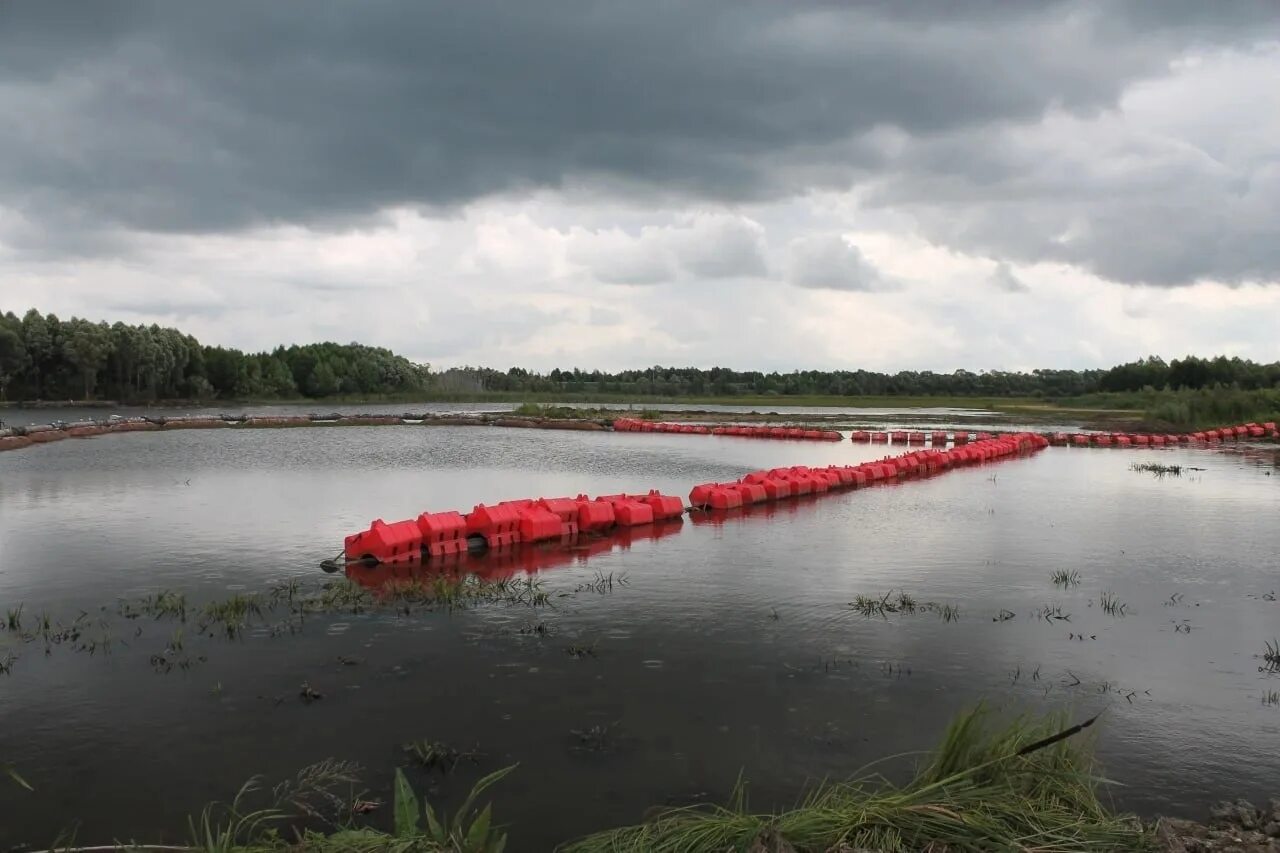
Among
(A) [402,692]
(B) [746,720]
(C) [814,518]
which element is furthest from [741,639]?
(C) [814,518]

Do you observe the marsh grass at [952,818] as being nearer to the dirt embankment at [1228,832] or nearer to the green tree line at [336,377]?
the dirt embankment at [1228,832]

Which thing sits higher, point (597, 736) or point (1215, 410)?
point (1215, 410)

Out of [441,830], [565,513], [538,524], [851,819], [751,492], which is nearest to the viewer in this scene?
[441,830]

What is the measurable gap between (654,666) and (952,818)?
4.62 meters

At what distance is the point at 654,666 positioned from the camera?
9.62m

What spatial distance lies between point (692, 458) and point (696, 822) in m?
31.3

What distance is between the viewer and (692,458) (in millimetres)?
36750

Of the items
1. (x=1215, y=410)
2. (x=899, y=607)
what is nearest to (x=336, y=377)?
(x=1215, y=410)

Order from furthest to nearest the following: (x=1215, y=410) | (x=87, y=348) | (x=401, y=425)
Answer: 1. (x=87, y=348)
2. (x=401, y=425)
3. (x=1215, y=410)

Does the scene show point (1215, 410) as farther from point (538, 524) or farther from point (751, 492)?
point (538, 524)

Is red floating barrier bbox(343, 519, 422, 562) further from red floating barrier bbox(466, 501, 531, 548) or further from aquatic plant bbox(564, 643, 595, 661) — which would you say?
aquatic plant bbox(564, 643, 595, 661)

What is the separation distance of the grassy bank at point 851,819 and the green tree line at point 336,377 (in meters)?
Result: 65.5

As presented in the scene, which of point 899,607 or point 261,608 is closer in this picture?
point 261,608

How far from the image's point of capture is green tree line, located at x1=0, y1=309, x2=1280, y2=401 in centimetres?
9200
